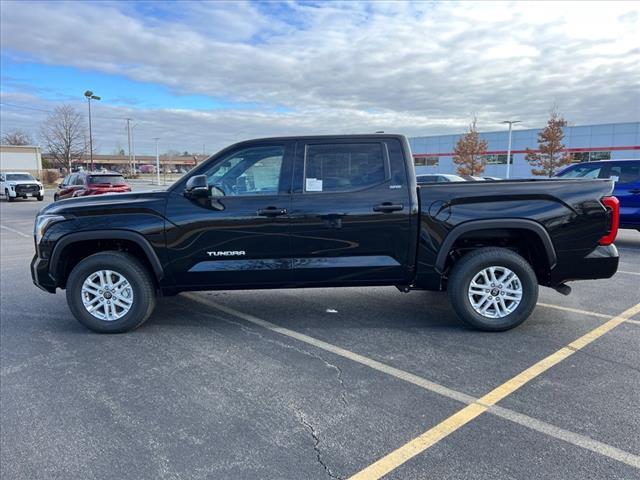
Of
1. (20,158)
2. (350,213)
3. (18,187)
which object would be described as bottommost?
(18,187)

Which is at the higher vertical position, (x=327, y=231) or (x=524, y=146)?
(x=524, y=146)

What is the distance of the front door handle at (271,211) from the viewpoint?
4426 millimetres

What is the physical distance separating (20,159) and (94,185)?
42413mm

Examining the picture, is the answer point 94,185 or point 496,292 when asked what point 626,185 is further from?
point 94,185

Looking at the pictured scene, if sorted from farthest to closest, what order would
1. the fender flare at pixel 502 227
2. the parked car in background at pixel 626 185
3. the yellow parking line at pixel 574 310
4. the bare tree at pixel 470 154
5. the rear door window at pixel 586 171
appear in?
the bare tree at pixel 470 154
the rear door window at pixel 586 171
the parked car in background at pixel 626 185
the yellow parking line at pixel 574 310
the fender flare at pixel 502 227

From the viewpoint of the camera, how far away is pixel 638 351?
13.2ft

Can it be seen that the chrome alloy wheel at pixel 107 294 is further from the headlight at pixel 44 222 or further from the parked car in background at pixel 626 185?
the parked car in background at pixel 626 185

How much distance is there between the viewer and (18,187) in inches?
1018

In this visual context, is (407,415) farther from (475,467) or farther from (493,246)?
(493,246)

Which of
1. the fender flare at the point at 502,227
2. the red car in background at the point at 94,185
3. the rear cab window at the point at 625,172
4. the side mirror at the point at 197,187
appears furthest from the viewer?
the red car in background at the point at 94,185

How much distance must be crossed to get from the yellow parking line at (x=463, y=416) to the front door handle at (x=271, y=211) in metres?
2.35

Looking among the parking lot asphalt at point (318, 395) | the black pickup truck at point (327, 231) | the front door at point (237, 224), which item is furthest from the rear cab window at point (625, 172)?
the front door at point (237, 224)

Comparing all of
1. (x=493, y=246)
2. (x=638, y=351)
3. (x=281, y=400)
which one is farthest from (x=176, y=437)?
(x=638, y=351)

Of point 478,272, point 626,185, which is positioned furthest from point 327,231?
point 626,185
